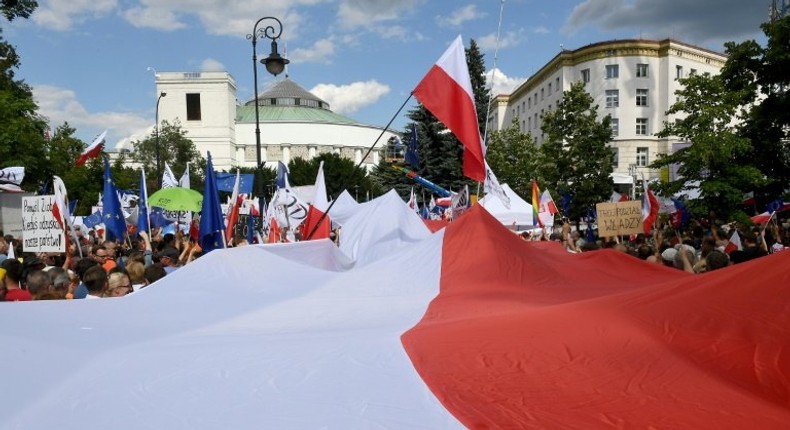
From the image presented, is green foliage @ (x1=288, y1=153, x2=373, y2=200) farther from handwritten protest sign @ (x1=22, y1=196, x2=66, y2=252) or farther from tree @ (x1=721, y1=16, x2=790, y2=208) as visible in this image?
handwritten protest sign @ (x1=22, y1=196, x2=66, y2=252)

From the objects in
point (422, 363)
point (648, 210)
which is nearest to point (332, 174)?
point (648, 210)

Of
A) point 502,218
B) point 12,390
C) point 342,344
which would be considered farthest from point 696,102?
point 12,390

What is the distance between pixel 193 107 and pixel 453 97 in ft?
351

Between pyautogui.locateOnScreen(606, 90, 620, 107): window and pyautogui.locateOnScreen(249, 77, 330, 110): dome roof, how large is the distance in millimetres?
99208

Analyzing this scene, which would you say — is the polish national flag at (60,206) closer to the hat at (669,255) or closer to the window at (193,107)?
the hat at (669,255)

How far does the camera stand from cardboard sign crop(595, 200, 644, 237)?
11.3 m

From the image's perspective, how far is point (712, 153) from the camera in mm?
15820

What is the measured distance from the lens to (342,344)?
4.07 metres

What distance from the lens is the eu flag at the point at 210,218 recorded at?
9531 mm

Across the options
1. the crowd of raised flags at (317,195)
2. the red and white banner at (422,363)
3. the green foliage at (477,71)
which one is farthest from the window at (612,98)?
the red and white banner at (422,363)

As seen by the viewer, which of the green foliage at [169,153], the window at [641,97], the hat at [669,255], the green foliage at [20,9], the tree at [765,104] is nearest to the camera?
the hat at [669,255]

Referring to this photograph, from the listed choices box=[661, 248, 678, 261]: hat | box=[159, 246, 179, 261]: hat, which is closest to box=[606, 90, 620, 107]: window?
box=[661, 248, 678, 261]: hat

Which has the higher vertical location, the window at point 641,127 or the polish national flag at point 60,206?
the window at point 641,127

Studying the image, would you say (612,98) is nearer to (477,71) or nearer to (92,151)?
(477,71)
